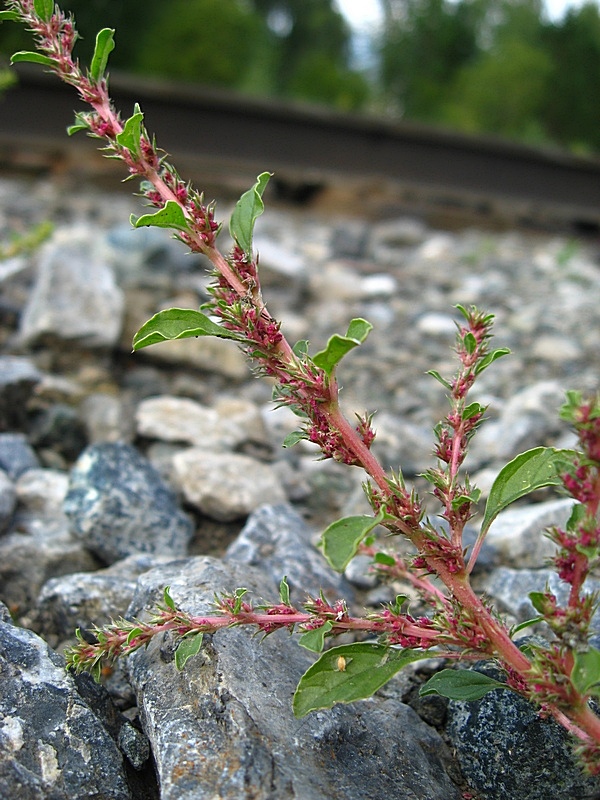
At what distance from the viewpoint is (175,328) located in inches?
46.2

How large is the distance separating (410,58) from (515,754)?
1125 centimetres

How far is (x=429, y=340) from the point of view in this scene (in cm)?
390

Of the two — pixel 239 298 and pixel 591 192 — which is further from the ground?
pixel 239 298

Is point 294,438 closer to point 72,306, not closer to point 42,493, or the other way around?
point 42,493

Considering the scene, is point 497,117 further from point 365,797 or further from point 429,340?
point 365,797

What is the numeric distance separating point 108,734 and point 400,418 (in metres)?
2.05

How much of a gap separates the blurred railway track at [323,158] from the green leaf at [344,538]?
5.38 meters

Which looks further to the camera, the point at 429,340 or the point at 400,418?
Answer: the point at 429,340

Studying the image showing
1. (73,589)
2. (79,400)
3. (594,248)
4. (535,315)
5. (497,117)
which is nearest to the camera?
(73,589)

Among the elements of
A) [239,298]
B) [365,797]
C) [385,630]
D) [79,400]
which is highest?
[239,298]

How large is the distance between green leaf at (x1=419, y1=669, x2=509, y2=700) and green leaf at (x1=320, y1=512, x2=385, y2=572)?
35 cm

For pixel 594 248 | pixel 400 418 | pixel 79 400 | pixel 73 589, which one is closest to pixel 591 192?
pixel 594 248

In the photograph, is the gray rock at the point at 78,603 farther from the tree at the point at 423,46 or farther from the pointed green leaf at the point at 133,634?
the tree at the point at 423,46

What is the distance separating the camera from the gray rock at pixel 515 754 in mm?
1211
